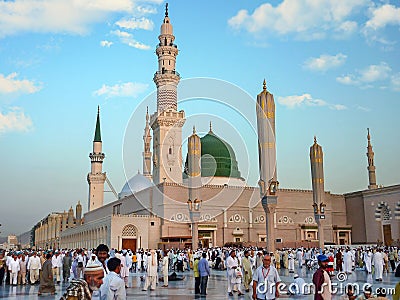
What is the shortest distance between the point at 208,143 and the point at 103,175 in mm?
16568

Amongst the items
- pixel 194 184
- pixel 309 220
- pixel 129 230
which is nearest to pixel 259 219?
pixel 309 220

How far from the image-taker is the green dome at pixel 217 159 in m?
45.2

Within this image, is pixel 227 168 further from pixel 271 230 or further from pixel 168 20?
Answer: pixel 271 230

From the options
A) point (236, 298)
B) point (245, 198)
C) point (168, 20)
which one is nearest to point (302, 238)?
point (245, 198)

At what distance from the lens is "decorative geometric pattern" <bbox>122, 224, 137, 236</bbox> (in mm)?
34534

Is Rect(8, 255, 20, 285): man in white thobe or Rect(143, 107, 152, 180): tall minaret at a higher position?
Rect(143, 107, 152, 180): tall minaret

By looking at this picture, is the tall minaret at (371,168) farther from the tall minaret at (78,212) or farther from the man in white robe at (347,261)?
the tall minaret at (78,212)

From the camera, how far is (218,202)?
38531 mm

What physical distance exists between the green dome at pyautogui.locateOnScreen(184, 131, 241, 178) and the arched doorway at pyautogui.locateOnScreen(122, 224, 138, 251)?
11959mm

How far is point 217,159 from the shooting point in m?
45.8

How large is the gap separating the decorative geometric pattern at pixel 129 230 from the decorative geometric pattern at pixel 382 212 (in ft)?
68.8

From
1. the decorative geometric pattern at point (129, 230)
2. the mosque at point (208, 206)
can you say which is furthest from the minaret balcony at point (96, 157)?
the decorative geometric pattern at point (129, 230)

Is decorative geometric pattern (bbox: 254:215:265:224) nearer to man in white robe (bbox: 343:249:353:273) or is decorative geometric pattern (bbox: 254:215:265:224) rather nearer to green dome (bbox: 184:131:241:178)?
green dome (bbox: 184:131:241:178)

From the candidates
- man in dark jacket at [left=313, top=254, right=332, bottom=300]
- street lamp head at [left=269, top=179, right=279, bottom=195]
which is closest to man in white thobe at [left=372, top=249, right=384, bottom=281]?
street lamp head at [left=269, top=179, right=279, bottom=195]
